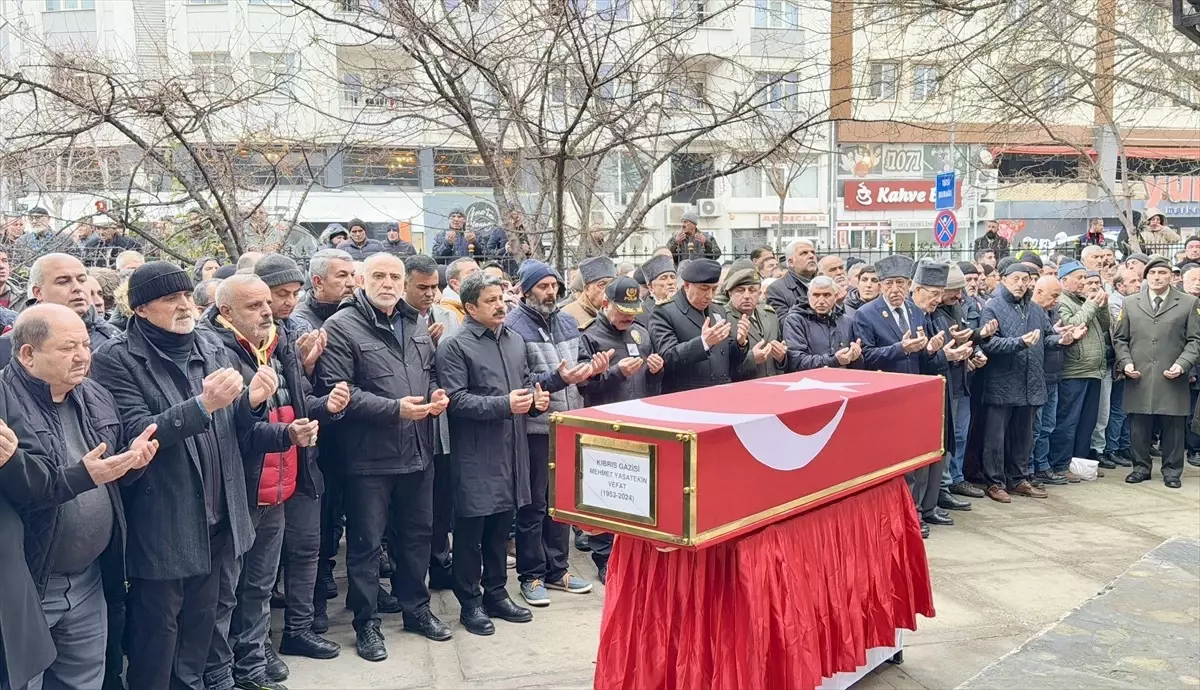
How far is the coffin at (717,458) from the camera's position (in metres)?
3.64

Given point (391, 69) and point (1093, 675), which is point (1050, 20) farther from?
point (1093, 675)

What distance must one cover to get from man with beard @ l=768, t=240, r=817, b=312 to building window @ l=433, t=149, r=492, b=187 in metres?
3.81

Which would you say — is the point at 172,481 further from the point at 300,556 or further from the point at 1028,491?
the point at 1028,491

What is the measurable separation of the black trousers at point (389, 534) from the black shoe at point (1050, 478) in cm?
650

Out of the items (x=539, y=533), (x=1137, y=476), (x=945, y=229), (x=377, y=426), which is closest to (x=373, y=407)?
(x=377, y=426)

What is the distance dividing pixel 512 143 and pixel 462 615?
224 inches

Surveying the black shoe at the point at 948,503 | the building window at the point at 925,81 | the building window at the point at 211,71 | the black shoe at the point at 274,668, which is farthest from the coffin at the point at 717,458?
the building window at the point at 925,81

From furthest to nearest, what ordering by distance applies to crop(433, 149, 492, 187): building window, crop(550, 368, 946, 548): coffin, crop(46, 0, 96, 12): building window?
crop(46, 0, 96, 12): building window, crop(433, 149, 492, 187): building window, crop(550, 368, 946, 548): coffin

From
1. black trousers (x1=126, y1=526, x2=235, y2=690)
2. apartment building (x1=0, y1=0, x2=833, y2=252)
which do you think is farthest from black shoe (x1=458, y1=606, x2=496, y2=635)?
apartment building (x1=0, y1=0, x2=833, y2=252)

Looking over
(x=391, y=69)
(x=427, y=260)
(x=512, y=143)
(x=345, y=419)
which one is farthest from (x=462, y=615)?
(x=512, y=143)

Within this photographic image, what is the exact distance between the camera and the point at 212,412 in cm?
Answer: 391

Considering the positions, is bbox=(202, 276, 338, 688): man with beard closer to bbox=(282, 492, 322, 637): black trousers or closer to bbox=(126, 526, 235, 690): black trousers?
bbox=(282, 492, 322, 637): black trousers

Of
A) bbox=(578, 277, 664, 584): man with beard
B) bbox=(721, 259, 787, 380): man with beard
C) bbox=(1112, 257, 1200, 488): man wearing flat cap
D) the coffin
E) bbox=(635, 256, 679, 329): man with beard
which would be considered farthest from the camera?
bbox=(1112, 257, 1200, 488): man wearing flat cap

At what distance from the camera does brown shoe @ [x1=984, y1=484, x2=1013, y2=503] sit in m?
8.70
